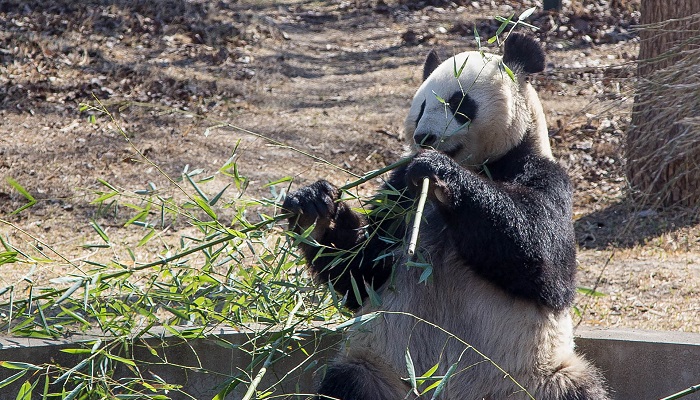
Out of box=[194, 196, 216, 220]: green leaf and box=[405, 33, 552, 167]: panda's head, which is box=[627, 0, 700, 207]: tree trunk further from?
box=[194, 196, 216, 220]: green leaf

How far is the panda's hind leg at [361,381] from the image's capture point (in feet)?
11.9

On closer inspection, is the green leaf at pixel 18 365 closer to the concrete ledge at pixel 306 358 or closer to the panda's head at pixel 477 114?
the concrete ledge at pixel 306 358

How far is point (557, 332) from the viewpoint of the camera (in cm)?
371

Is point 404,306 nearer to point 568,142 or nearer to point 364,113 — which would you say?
point 568,142

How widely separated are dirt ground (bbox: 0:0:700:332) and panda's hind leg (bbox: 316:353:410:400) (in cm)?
181

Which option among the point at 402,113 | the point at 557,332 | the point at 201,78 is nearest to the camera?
the point at 557,332

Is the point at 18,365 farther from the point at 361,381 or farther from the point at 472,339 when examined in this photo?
the point at 472,339

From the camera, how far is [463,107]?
4027 millimetres

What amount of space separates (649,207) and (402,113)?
10.7ft

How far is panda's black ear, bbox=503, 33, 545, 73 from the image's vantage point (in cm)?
423

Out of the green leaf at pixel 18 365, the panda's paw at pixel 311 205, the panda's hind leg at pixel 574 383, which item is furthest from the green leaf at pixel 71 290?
the panda's hind leg at pixel 574 383

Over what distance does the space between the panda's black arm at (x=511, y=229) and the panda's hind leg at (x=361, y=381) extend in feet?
2.18

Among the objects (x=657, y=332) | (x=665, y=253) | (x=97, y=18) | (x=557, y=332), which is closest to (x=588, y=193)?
(x=665, y=253)

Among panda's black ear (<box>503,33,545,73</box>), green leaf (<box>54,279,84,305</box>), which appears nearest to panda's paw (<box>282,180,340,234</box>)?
green leaf (<box>54,279,84,305</box>)
